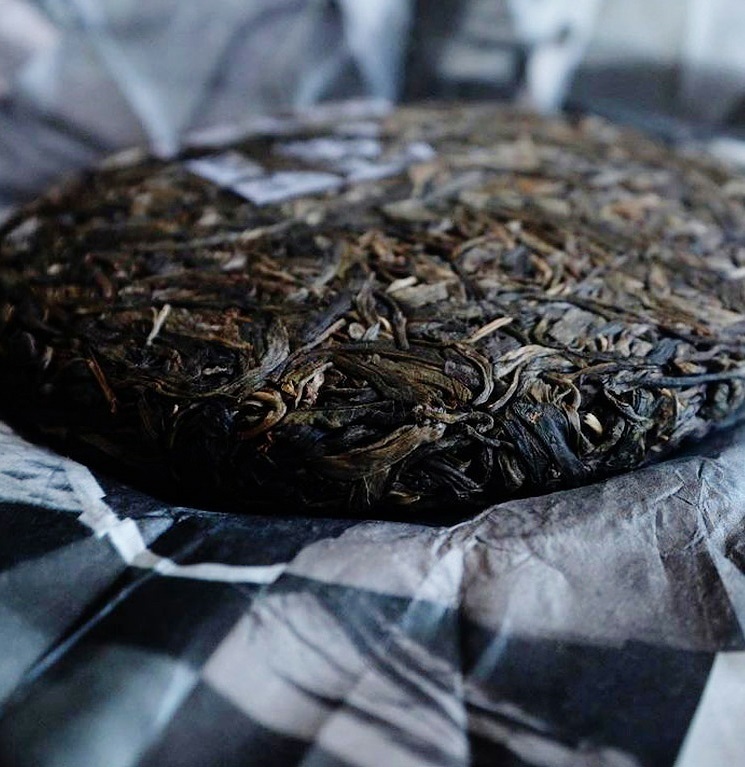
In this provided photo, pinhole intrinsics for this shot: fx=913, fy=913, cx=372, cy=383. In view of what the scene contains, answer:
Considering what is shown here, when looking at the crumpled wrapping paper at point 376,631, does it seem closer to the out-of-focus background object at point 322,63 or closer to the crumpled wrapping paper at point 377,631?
the crumpled wrapping paper at point 377,631

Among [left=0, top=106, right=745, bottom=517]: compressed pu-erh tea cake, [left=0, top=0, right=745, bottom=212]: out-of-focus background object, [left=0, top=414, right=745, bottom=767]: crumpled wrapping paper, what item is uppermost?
[left=0, top=0, right=745, bottom=212]: out-of-focus background object

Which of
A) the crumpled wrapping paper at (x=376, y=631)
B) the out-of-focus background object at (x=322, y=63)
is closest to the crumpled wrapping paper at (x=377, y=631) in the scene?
the crumpled wrapping paper at (x=376, y=631)

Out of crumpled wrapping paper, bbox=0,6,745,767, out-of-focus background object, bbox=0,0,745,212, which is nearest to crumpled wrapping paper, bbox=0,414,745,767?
crumpled wrapping paper, bbox=0,6,745,767

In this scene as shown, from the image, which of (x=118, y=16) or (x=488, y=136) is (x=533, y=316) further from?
(x=118, y=16)

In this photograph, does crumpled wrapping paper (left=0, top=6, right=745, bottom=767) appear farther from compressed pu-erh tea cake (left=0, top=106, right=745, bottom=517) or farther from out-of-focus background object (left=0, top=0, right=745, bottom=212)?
out-of-focus background object (left=0, top=0, right=745, bottom=212)

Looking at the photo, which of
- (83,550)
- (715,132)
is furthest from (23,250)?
(715,132)

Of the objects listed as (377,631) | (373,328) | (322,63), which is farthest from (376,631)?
Answer: (322,63)

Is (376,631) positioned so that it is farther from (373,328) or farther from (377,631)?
(373,328)
